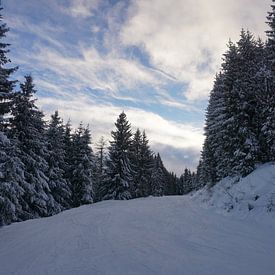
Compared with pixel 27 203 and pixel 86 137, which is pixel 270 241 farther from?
pixel 86 137

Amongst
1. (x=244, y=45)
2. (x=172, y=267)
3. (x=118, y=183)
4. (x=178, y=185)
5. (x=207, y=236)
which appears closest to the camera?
(x=172, y=267)

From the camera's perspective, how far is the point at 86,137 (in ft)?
117

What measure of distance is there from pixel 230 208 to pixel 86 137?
22722 millimetres

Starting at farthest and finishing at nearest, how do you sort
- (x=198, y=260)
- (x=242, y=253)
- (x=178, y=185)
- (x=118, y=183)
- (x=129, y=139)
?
(x=178, y=185)
(x=129, y=139)
(x=118, y=183)
(x=242, y=253)
(x=198, y=260)

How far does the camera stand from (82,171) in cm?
3362

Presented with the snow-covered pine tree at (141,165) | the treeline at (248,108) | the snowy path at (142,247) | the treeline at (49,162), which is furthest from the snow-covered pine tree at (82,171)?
the snowy path at (142,247)

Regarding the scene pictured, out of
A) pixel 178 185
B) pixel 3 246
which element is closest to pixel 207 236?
pixel 3 246

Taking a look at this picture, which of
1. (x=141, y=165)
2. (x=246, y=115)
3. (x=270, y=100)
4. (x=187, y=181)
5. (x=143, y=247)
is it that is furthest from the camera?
(x=187, y=181)

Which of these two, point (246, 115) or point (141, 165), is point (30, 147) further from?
point (141, 165)

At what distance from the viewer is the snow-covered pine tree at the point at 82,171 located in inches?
1331

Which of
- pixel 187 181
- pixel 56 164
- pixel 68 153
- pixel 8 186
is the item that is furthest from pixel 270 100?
pixel 187 181

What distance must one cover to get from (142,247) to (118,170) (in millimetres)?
25869

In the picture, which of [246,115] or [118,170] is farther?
[118,170]

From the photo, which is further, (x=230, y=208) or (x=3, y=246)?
(x=230, y=208)
